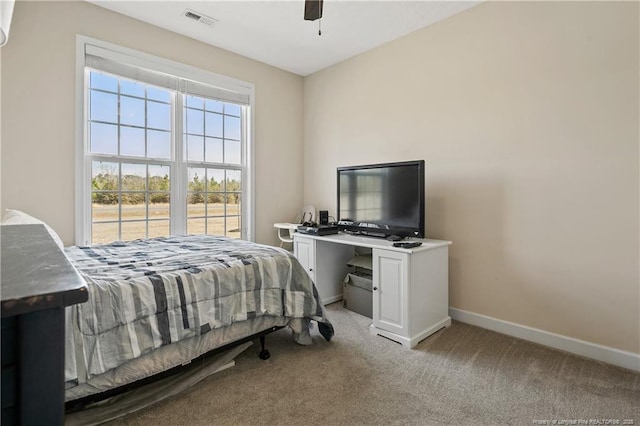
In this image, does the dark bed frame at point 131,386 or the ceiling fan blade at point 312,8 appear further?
the ceiling fan blade at point 312,8

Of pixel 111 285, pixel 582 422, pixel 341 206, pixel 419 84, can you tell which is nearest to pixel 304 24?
pixel 419 84

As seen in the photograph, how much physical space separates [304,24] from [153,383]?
3.14 meters

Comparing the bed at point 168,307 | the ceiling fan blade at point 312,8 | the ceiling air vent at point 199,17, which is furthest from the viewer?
the ceiling air vent at point 199,17

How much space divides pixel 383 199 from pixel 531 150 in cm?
121

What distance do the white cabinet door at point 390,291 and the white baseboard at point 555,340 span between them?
0.79 meters

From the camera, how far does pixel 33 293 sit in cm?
47

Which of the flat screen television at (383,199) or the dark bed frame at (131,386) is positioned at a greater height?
the flat screen television at (383,199)

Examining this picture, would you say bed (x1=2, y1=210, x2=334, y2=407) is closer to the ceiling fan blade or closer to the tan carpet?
the tan carpet

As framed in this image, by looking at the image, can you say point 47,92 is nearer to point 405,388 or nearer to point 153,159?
point 153,159

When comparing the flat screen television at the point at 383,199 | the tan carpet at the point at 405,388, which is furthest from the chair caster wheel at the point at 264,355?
the flat screen television at the point at 383,199

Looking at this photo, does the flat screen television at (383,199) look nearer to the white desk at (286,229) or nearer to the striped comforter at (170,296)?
the white desk at (286,229)

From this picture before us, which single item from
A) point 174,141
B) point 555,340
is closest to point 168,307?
point 174,141

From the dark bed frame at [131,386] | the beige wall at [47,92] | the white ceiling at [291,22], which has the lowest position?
the dark bed frame at [131,386]

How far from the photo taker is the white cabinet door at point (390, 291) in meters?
2.43
